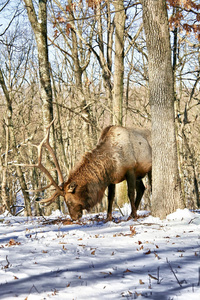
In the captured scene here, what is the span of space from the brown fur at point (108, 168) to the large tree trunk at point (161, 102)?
44.5 inches

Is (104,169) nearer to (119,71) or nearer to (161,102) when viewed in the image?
(161,102)

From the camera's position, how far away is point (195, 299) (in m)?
2.39

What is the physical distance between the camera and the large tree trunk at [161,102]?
6.91 metres

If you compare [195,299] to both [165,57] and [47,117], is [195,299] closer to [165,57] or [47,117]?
[165,57]

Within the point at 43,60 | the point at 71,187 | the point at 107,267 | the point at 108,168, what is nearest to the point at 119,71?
the point at 43,60

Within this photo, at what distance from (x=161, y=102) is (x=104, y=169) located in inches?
75.8

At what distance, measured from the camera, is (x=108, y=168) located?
7762 mm

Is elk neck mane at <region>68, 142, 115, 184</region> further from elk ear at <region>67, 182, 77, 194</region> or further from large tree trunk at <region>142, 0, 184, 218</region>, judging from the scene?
large tree trunk at <region>142, 0, 184, 218</region>

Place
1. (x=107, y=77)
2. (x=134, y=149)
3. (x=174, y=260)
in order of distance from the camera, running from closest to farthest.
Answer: (x=174, y=260), (x=134, y=149), (x=107, y=77)

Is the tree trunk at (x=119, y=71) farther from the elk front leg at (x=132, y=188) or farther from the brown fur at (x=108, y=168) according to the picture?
the elk front leg at (x=132, y=188)

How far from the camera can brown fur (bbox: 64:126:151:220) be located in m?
7.49

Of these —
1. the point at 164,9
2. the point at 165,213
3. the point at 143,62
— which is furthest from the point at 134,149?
the point at 143,62

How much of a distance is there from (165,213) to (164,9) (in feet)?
13.4

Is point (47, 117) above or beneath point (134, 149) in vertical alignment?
above
